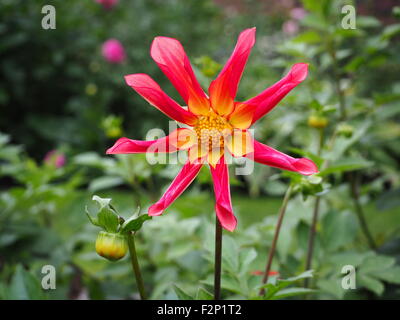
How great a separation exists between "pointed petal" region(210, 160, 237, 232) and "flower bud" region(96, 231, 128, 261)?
12cm

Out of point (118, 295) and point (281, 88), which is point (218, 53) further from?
point (281, 88)

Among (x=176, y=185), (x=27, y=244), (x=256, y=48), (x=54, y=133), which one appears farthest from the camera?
(x=256, y=48)

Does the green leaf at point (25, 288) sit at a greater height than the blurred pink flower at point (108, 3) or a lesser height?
lesser

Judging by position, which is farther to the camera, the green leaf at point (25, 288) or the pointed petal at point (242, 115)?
the green leaf at point (25, 288)

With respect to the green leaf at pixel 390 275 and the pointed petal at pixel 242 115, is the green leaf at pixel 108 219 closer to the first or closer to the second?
the pointed petal at pixel 242 115

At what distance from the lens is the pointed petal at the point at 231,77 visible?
521 millimetres

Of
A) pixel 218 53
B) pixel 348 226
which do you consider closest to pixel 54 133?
pixel 218 53

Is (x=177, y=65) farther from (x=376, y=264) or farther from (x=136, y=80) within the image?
(x=376, y=264)

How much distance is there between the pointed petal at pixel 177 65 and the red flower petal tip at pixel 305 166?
0.14 m

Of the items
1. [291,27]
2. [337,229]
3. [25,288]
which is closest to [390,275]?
[337,229]

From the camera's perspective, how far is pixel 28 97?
11.2ft

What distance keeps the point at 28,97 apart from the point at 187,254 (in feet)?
9.17

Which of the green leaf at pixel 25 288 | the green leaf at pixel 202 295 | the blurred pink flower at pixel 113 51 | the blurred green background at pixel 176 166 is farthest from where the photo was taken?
the blurred pink flower at pixel 113 51

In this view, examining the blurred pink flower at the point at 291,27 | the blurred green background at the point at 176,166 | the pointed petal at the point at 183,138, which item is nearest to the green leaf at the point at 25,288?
the blurred green background at the point at 176,166
